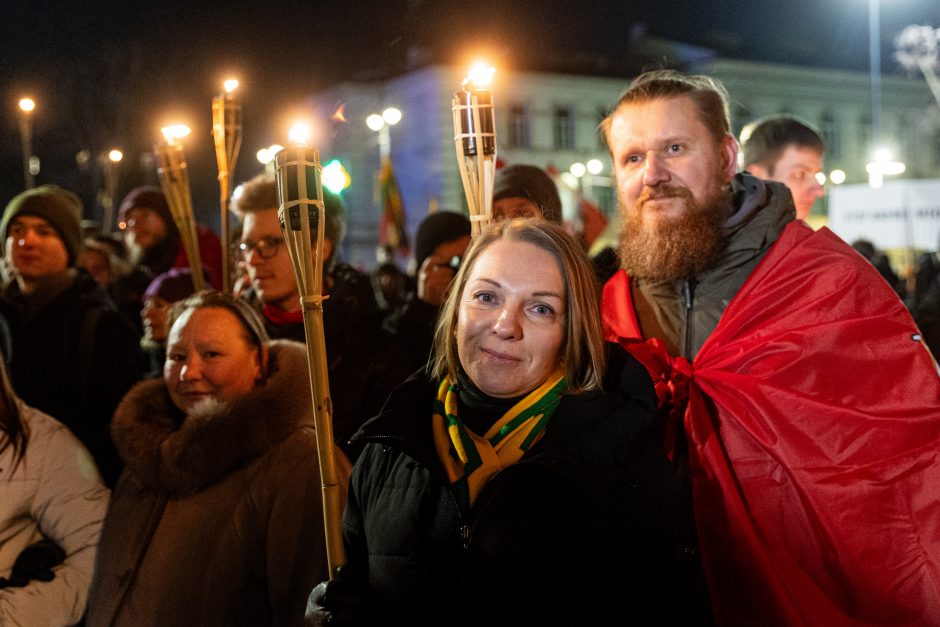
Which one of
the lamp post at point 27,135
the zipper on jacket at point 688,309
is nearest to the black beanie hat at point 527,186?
the zipper on jacket at point 688,309

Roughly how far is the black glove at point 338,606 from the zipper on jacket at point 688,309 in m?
1.32

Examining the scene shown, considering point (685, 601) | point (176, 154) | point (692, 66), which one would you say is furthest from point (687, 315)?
point (692, 66)

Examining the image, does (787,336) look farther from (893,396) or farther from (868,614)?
(868,614)

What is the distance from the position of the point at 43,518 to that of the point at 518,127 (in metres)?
39.0

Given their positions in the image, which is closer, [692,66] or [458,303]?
[458,303]

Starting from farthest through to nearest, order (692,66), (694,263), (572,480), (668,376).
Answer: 1. (692,66)
2. (694,263)
3. (668,376)
4. (572,480)

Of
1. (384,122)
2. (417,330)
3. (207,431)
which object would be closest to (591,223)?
(417,330)

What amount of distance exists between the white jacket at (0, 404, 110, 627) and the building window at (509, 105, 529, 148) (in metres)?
38.4

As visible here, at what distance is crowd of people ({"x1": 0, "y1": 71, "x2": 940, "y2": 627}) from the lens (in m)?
2.26

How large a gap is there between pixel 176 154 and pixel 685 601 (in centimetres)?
295

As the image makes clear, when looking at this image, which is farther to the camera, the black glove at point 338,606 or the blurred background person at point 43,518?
the blurred background person at point 43,518

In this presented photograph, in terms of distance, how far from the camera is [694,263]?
3.00 m

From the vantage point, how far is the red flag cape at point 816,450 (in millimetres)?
2373

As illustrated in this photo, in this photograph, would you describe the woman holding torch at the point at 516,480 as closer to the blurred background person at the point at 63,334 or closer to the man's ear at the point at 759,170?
the man's ear at the point at 759,170
